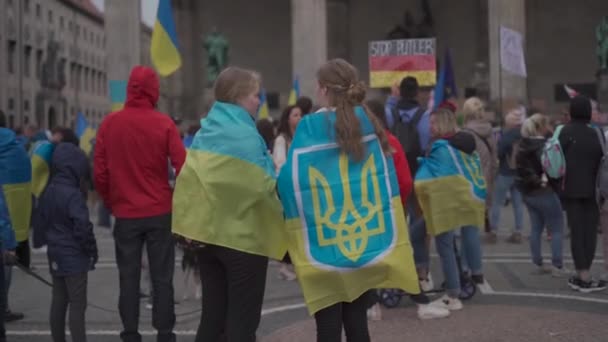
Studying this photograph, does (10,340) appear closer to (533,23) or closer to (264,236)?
(264,236)

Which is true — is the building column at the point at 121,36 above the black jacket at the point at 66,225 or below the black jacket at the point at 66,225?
above

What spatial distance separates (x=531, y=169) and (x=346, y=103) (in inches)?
229

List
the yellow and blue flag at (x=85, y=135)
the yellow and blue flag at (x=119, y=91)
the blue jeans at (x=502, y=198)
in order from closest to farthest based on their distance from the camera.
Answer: the blue jeans at (x=502, y=198)
the yellow and blue flag at (x=119, y=91)
the yellow and blue flag at (x=85, y=135)

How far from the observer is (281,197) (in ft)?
15.3

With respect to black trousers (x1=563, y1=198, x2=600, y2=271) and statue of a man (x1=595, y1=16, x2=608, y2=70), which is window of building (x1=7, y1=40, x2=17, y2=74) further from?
black trousers (x1=563, y1=198, x2=600, y2=271)

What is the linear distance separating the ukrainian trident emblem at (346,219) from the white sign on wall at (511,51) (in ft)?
33.6

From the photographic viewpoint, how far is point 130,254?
6.23 metres

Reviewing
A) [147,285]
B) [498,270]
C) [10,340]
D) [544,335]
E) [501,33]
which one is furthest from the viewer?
[501,33]

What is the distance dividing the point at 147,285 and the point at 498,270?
4041 mm

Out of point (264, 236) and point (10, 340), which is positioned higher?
point (264, 236)

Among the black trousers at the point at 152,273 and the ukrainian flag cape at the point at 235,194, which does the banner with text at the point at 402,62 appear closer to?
the black trousers at the point at 152,273

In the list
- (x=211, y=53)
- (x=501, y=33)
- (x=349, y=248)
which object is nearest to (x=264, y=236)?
(x=349, y=248)

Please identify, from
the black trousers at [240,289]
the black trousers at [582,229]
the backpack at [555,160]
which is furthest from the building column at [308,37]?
the black trousers at [240,289]

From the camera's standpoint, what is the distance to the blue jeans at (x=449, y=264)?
8016 millimetres
